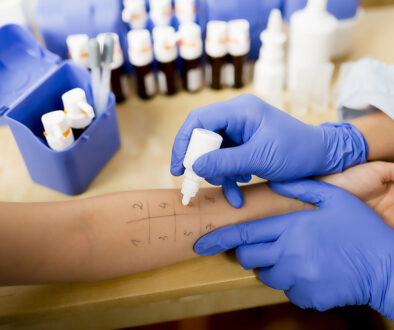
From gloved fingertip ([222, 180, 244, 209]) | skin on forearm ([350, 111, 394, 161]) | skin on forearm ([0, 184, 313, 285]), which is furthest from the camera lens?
skin on forearm ([350, 111, 394, 161])

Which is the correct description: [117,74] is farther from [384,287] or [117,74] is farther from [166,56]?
[384,287]

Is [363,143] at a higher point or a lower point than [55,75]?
lower

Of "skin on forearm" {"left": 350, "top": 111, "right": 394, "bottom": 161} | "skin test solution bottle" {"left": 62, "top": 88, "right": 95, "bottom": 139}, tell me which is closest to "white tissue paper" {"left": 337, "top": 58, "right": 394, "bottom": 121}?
"skin on forearm" {"left": 350, "top": 111, "right": 394, "bottom": 161}

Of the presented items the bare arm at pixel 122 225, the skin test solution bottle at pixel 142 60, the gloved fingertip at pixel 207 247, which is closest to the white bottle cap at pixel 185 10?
the skin test solution bottle at pixel 142 60

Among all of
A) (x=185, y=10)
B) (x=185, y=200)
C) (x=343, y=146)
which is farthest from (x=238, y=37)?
(x=185, y=200)

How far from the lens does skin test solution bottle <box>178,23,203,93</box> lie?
0.98m

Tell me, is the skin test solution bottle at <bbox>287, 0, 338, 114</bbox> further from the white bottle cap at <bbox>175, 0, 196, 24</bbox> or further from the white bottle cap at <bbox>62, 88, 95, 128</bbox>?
the white bottle cap at <bbox>62, 88, 95, 128</bbox>

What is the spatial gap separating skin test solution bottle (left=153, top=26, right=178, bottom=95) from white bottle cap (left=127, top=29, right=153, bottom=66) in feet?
0.08

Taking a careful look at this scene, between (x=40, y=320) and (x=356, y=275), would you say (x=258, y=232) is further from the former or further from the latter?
(x=40, y=320)

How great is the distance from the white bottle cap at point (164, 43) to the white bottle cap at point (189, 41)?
0.02 m

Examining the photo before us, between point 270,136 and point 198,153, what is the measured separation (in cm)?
16

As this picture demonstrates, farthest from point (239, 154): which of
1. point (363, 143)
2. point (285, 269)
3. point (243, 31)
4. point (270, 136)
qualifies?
point (243, 31)

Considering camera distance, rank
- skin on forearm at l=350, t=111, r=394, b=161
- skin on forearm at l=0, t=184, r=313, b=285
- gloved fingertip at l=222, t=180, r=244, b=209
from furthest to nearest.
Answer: skin on forearm at l=350, t=111, r=394, b=161
gloved fingertip at l=222, t=180, r=244, b=209
skin on forearm at l=0, t=184, r=313, b=285

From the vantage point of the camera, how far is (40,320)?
0.66 m
